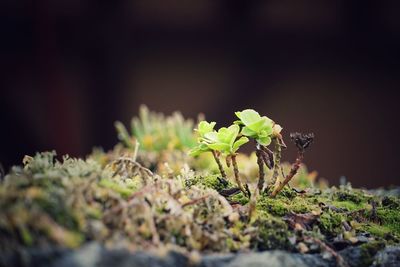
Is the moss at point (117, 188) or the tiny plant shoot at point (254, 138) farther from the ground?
the tiny plant shoot at point (254, 138)

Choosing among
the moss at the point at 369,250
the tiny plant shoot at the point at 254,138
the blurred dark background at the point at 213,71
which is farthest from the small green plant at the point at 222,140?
the blurred dark background at the point at 213,71

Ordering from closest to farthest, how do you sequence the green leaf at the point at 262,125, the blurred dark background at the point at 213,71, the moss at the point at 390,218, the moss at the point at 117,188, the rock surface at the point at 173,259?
the rock surface at the point at 173,259 < the moss at the point at 117,188 < the green leaf at the point at 262,125 < the moss at the point at 390,218 < the blurred dark background at the point at 213,71

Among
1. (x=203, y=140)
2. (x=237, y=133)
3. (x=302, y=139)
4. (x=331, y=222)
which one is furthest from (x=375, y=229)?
A: (x=203, y=140)

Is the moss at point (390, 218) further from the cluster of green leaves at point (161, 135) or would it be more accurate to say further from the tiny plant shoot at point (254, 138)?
the cluster of green leaves at point (161, 135)

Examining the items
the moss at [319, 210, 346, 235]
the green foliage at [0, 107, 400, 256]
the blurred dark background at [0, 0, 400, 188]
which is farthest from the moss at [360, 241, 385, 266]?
the blurred dark background at [0, 0, 400, 188]

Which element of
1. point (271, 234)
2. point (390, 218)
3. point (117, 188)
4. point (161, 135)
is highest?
point (161, 135)

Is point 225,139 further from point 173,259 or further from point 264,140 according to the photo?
point 173,259

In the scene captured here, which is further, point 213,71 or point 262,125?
point 213,71

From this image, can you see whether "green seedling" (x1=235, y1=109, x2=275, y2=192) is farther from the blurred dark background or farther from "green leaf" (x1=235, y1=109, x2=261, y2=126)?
the blurred dark background
